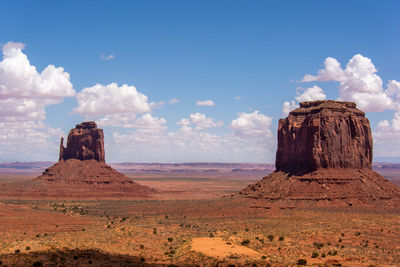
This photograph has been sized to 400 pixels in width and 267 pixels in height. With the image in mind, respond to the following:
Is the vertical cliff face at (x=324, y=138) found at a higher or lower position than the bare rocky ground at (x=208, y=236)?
higher

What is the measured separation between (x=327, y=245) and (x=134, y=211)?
Result: 48.6 metres

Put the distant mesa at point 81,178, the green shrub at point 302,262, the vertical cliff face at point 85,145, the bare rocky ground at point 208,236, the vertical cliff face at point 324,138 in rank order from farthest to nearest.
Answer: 1. the vertical cliff face at point 85,145
2. the distant mesa at point 81,178
3. the vertical cliff face at point 324,138
4. the bare rocky ground at point 208,236
5. the green shrub at point 302,262

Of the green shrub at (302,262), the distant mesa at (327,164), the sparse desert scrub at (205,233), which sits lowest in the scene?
the sparse desert scrub at (205,233)

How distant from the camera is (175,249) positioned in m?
46.7

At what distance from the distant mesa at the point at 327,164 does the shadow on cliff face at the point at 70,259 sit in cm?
4596

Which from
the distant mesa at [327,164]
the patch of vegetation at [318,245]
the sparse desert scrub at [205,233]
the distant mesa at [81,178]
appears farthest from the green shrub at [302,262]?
the distant mesa at [81,178]

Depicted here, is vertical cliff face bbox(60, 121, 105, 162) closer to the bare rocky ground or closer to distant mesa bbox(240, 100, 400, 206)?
the bare rocky ground

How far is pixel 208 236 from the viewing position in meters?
54.6

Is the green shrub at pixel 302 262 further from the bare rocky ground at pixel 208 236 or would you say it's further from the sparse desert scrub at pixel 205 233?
the sparse desert scrub at pixel 205 233

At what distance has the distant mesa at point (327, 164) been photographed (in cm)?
8000

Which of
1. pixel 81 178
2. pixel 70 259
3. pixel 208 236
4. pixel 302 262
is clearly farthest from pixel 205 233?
pixel 81 178

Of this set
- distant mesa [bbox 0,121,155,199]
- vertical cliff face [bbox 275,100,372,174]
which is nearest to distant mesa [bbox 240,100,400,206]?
vertical cliff face [bbox 275,100,372,174]

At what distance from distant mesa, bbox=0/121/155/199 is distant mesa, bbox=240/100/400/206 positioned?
172ft

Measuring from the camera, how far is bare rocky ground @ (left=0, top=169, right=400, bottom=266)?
130 ft
